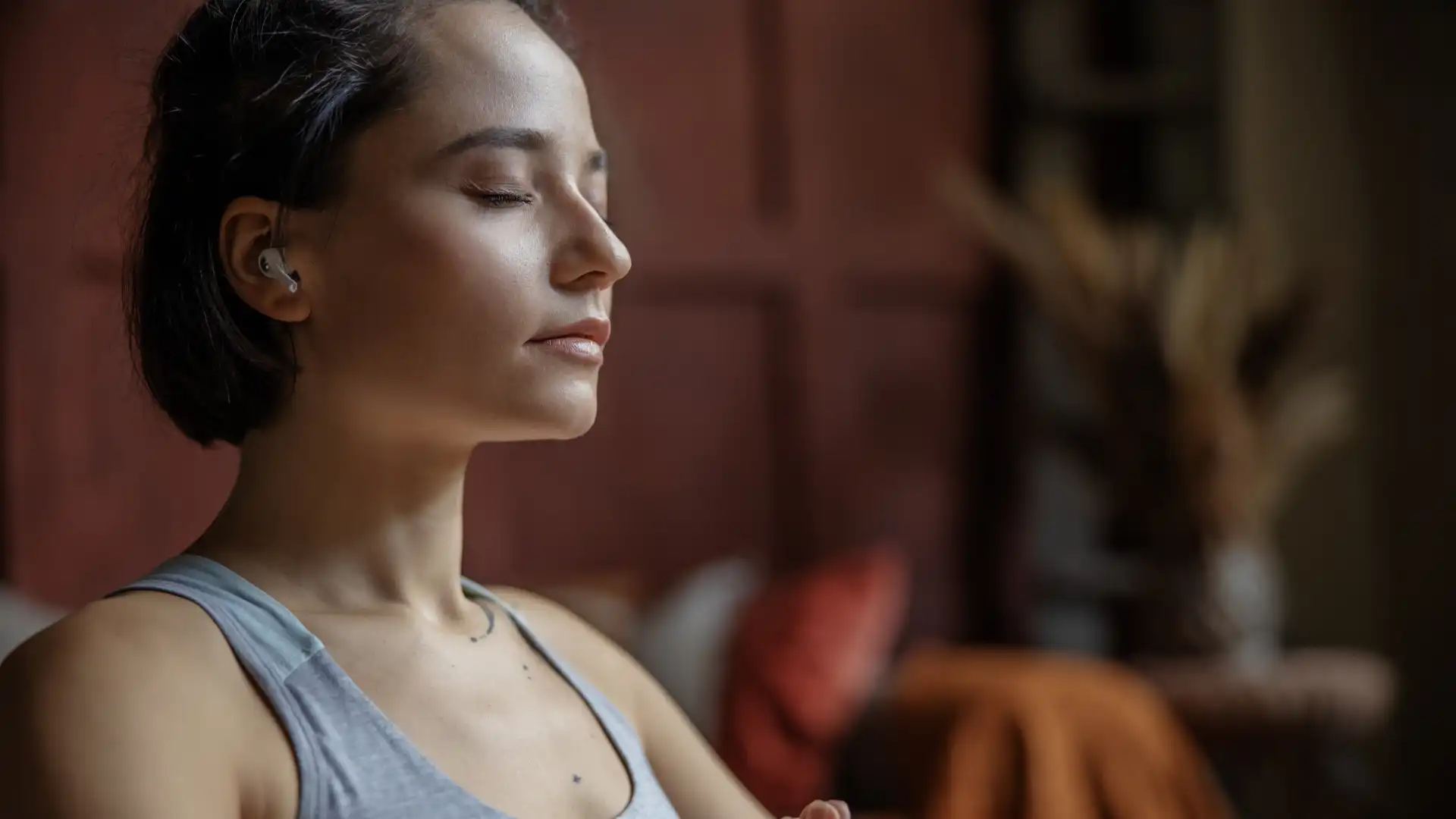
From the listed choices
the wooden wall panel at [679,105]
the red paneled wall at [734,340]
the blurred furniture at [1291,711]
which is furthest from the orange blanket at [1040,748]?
the wooden wall panel at [679,105]

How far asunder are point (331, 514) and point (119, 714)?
0.16 m

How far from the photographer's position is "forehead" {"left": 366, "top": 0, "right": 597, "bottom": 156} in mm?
707

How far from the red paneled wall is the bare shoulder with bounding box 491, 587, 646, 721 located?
57.7 inches

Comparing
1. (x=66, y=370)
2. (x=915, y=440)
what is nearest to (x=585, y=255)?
(x=66, y=370)

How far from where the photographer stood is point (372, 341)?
70cm

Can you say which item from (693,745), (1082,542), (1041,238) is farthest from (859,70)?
(693,745)

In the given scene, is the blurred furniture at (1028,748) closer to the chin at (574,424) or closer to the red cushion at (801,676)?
the red cushion at (801,676)

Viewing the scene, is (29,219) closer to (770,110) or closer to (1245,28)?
(770,110)

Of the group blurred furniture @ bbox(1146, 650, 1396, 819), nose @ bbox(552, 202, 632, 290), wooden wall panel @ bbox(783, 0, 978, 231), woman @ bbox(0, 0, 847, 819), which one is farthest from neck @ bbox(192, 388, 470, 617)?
wooden wall panel @ bbox(783, 0, 978, 231)

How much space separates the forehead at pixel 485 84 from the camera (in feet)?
2.32

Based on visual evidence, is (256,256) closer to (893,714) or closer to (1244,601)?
(893,714)

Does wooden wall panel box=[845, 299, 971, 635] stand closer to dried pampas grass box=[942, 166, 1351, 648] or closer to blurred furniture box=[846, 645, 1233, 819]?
dried pampas grass box=[942, 166, 1351, 648]

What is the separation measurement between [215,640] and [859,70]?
102 inches

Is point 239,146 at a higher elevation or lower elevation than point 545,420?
higher
